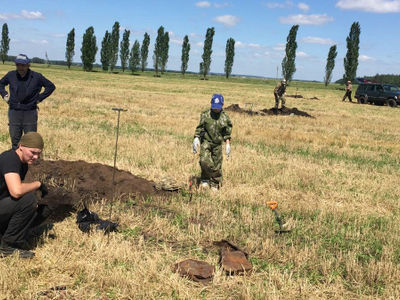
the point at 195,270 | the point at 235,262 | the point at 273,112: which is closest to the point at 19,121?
the point at 195,270

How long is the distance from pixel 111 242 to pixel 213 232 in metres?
1.32

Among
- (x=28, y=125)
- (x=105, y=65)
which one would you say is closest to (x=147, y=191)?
(x=28, y=125)

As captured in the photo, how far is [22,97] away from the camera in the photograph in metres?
6.73

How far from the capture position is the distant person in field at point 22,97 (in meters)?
6.71

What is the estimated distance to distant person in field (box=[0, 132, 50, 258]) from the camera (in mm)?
3893

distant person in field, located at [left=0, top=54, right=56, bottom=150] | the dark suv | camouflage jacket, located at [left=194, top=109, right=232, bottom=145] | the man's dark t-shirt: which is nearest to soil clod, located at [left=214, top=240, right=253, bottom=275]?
the man's dark t-shirt

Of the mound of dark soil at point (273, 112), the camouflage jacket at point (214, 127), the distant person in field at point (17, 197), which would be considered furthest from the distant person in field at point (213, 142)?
the mound of dark soil at point (273, 112)

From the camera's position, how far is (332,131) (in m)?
15.2

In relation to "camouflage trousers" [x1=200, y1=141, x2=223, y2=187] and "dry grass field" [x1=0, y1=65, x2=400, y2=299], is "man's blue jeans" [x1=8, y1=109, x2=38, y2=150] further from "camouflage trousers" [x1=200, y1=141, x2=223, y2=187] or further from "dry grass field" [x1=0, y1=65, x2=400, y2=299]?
"camouflage trousers" [x1=200, y1=141, x2=223, y2=187]

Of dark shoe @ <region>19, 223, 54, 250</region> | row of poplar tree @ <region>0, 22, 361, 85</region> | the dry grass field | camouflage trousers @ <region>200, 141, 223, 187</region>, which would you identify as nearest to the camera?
the dry grass field

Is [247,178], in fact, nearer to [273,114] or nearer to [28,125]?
[28,125]

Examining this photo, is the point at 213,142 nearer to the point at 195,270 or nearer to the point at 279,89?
the point at 195,270

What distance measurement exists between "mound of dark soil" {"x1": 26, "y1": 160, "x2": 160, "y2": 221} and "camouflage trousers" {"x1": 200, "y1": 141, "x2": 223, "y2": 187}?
1004 mm

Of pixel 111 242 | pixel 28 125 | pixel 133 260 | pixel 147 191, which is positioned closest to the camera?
pixel 133 260
